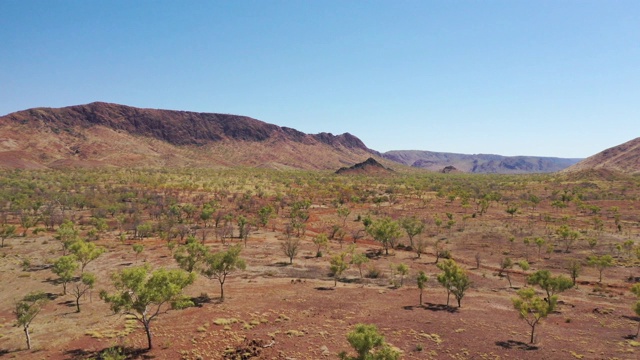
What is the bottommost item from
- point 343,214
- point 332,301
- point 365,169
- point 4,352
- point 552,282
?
point 4,352

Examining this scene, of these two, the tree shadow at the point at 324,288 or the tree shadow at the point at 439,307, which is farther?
A: the tree shadow at the point at 324,288

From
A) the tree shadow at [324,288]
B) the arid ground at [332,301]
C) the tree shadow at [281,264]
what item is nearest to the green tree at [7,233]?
the arid ground at [332,301]

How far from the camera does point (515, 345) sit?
2186 cm

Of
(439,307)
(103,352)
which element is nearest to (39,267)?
(103,352)

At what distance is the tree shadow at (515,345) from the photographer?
2145cm

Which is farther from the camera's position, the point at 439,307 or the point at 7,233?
the point at 7,233

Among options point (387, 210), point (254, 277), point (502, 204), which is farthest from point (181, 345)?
point (502, 204)

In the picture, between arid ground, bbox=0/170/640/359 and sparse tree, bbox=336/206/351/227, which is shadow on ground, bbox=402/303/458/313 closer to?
arid ground, bbox=0/170/640/359

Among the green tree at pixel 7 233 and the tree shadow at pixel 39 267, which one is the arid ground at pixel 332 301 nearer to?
the tree shadow at pixel 39 267

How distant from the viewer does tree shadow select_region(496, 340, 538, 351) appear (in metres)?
21.5

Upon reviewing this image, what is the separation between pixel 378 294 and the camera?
3083 cm

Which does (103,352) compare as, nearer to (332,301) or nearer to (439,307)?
(332,301)

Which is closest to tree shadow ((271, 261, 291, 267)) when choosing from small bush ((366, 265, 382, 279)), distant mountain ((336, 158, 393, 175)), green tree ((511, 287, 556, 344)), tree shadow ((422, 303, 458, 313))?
small bush ((366, 265, 382, 279))

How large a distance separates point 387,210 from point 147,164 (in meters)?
122
